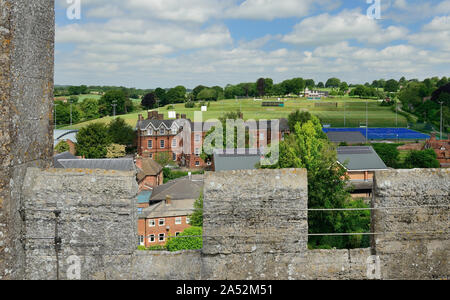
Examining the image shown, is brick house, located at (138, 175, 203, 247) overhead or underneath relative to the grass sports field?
underneath

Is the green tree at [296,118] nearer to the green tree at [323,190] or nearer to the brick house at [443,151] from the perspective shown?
the brick house at [443,151]

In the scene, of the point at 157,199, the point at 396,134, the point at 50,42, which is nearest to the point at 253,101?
the point at 396,134

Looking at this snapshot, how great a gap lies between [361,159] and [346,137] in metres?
31.0

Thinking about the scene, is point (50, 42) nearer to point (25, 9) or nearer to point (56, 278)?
point (25, 9)

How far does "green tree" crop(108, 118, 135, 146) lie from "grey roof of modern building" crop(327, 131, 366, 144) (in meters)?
39.9

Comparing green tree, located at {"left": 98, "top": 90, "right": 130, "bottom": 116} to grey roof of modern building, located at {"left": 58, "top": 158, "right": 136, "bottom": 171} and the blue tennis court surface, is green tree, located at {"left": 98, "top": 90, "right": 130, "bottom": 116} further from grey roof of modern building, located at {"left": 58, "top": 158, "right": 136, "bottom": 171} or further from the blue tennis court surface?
grey roof of modern building, located at {"left": 58, "top": 158, "right": 136, "bottom": 171}

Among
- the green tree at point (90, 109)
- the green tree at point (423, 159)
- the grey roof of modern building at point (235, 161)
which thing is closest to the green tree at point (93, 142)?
the grey roof of modern building at point (235, 161)

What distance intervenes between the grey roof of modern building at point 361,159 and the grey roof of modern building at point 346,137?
24897 mm

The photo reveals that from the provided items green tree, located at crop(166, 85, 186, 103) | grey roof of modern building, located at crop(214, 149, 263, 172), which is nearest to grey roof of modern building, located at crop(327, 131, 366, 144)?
grey roof of modern building, located at crop(214, 149, 263, 172)

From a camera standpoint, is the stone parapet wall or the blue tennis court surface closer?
the stone parapet wall

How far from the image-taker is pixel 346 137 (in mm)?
83938

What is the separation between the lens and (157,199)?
42.2 m

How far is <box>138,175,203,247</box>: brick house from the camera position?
35844 millimetres

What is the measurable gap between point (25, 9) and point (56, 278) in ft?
11.1
